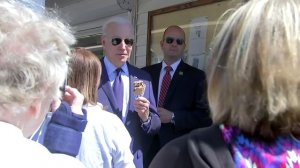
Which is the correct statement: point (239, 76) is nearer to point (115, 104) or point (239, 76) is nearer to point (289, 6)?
point (289, 6)

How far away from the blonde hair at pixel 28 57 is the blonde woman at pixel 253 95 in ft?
1.24

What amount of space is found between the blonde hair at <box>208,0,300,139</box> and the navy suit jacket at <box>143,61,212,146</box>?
8.40 ft

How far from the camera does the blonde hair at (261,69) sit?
112cm

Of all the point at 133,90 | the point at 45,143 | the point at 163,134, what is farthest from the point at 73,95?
the point at 163,134

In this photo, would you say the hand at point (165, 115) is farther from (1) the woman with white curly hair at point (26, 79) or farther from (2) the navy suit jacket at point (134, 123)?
(1) the woman with white curly hair at point (26, 79)

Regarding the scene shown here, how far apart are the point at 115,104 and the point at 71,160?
2077 millimetres

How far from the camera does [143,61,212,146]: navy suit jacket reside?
3.89 meters

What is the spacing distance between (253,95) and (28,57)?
1.94 feet

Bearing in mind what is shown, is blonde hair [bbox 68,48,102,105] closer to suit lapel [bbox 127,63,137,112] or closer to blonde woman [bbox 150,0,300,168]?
suit lapel [bbox 127,63,137,112]

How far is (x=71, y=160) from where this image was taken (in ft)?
4.22

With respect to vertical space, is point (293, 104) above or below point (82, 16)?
below

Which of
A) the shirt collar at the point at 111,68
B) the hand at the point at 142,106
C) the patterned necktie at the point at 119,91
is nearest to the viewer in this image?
the hand at the point at 142,106

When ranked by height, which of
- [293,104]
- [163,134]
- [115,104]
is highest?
[293,104]

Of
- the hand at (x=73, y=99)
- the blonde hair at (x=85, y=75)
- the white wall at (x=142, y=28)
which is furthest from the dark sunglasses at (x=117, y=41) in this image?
the white wall at (x=142, y=28)
